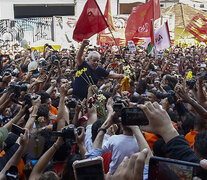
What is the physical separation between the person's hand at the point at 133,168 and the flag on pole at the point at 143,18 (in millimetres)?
9689

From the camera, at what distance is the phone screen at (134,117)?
2.46m

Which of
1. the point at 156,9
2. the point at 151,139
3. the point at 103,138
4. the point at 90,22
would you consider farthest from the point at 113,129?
the point at 156,9

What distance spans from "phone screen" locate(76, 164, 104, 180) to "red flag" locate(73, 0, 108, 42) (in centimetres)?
643

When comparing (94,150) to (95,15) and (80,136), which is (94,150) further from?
(95,15)

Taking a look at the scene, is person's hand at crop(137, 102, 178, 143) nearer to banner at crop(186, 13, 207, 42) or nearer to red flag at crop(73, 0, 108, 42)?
red flag at crop(73, 0, 108, 42)

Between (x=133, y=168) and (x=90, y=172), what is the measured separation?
250 mm

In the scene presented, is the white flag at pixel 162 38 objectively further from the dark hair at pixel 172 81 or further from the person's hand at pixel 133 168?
the person's hand at pixel 133 168

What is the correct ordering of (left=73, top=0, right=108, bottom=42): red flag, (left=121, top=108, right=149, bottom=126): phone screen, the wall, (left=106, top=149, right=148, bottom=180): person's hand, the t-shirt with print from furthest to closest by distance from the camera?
the wall
(left=73, top=0, right=108, bottom=42): red flag
the t-shirt with print
(left=121, top=108, right=149, bottom=126): phone screen
(left=106, top=149, right=148, bottom=180): person's hand

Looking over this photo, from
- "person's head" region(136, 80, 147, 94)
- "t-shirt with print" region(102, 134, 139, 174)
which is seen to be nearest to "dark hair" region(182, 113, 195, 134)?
"t-shirt with print" region(102, 134, 139, 174)

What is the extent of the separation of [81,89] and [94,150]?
340cm

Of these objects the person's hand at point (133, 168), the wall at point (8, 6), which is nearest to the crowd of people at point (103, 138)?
the person's hand at point (133, 168)

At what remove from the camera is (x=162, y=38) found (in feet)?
34.0

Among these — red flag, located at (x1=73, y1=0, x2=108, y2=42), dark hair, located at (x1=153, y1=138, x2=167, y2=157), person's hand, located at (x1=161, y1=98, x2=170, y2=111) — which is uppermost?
red flag, located at (x1=73, y1=0, x2=108, y2=42)

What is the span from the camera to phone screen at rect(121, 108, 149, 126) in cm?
246
